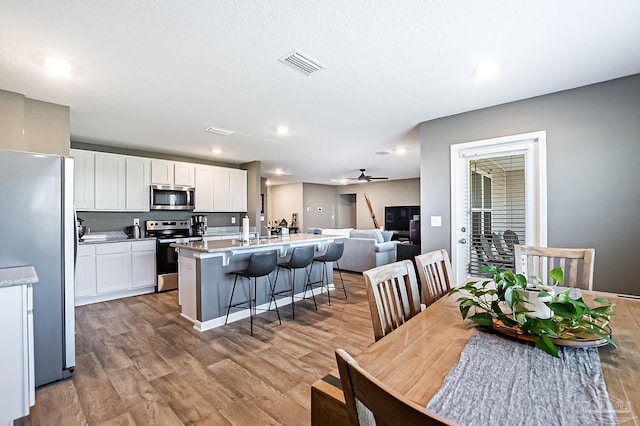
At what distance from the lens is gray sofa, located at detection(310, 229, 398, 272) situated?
577 centimetres

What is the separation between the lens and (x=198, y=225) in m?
5.90

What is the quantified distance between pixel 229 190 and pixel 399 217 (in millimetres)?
5805

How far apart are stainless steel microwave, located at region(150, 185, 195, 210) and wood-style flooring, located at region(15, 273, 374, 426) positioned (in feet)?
6.54

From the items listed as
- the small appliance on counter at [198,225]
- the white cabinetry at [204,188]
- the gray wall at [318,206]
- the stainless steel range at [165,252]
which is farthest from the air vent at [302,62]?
the gray wall at [318,206]

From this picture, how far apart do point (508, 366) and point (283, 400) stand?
5.27ft

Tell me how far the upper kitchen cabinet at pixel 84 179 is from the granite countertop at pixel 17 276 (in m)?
2.84

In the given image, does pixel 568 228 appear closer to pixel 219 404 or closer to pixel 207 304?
pixel 219 404

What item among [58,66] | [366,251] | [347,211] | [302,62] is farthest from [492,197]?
[347,211]

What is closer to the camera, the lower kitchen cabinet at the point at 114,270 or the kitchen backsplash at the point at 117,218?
the lower kitchen cabinet at the point at 114,270

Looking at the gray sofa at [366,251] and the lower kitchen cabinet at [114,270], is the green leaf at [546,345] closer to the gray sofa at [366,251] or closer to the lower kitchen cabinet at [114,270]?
the gray sofa at [366,251]

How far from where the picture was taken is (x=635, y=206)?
255 cm

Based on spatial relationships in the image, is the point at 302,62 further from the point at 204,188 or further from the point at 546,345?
the point at 204,188

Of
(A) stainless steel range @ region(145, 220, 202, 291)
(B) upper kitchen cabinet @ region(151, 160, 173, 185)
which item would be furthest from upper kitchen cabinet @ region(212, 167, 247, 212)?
(A) stainless steel range @ region(145, 220, 202, 291)

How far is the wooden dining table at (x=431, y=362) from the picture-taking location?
76cm
